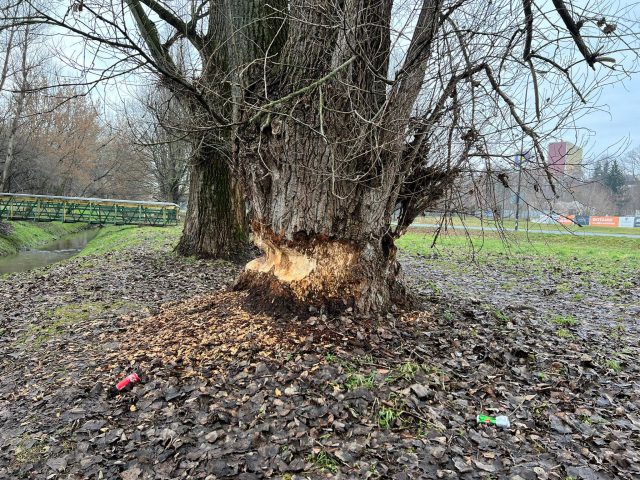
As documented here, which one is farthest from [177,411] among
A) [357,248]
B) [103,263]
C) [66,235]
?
[66,235]

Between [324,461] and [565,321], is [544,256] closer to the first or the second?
[565,321]

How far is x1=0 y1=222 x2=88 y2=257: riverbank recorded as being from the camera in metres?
18.0

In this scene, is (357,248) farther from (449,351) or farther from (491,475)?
(491,475)

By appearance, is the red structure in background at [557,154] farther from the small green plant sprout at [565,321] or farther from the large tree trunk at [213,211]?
the large tree trunk at [213,211]

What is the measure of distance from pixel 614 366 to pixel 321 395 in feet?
9.27

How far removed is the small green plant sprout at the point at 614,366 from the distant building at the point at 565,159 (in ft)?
5.94

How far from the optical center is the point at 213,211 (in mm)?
9031

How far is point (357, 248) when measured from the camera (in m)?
4.07

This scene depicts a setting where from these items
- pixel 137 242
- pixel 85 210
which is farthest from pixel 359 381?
pixel 85 210

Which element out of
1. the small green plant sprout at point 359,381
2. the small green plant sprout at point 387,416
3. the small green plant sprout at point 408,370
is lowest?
the small green plant sprout at point 387,416

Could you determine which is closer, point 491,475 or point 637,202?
point 491,475

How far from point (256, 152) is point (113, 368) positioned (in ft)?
8.19

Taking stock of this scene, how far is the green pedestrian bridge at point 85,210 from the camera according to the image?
1897cm

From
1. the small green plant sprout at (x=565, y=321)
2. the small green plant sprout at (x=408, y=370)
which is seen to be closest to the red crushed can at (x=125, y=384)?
the small green plant sprout at (x=408, y=370)
